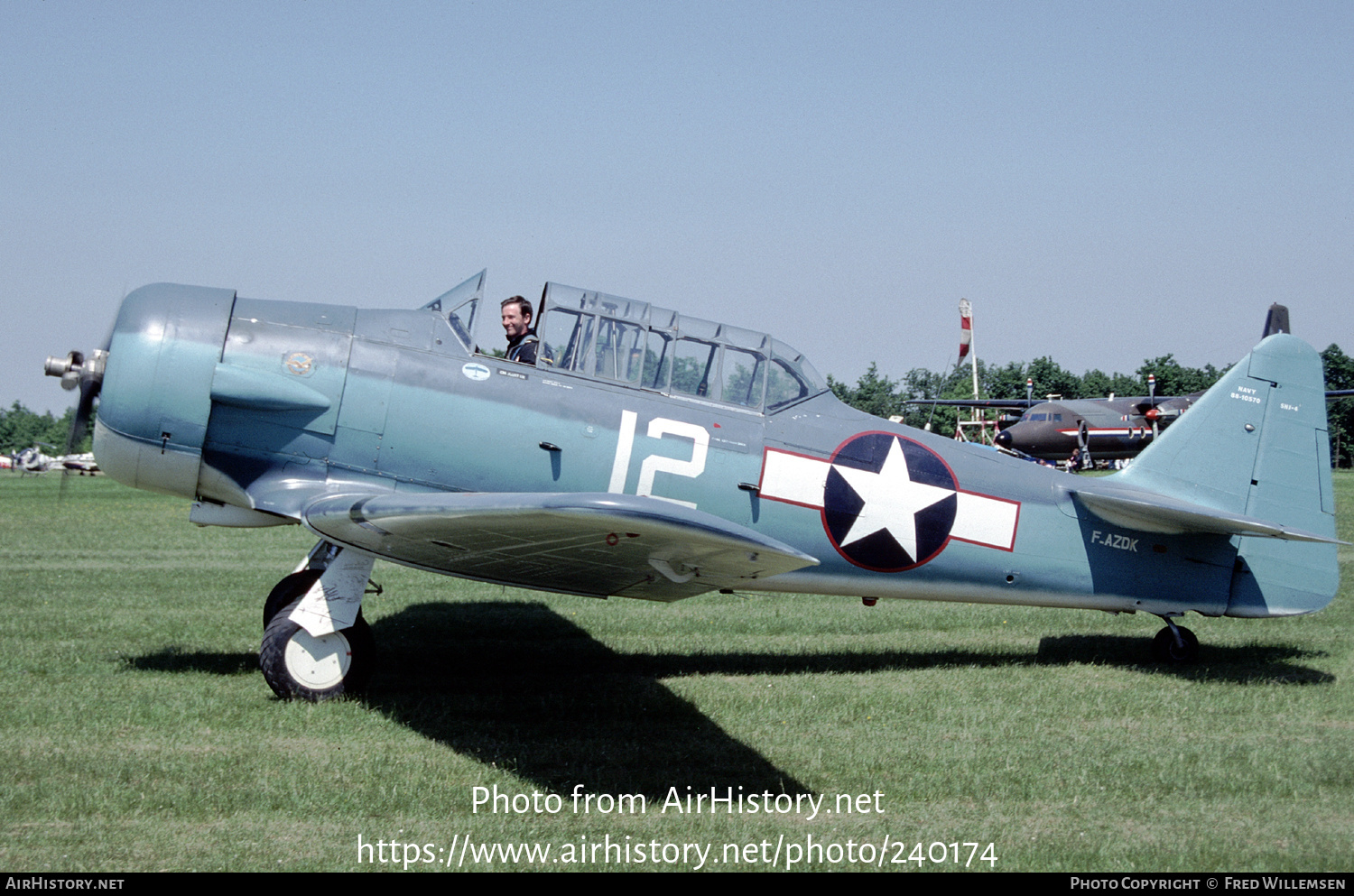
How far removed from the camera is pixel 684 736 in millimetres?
6016

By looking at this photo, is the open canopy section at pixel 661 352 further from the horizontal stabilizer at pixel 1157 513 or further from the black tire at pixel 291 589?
the black tire at pixel 291 589

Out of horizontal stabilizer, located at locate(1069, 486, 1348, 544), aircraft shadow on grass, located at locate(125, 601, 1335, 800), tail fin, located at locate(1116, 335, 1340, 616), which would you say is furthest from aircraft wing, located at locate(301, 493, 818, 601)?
tail fin, located at locate(1116, 335, 1340, 616)

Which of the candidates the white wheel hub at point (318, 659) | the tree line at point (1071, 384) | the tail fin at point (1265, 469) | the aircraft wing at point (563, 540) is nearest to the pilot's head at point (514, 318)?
the aircraft wing at point (563, 540)

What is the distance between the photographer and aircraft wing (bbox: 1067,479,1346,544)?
7.48 m

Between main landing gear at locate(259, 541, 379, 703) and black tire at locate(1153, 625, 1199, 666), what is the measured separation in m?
6.00

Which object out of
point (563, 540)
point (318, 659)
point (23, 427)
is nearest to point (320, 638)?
point (318, 659)

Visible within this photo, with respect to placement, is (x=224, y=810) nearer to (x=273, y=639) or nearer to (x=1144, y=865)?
(x=273, y=639)

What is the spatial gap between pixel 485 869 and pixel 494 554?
64.5 inches

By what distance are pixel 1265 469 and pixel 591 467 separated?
17.8 ft

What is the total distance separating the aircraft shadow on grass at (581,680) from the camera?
5473 millimetres

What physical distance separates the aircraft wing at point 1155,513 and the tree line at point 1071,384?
5088 centimetres

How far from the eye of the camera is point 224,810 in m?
4.66

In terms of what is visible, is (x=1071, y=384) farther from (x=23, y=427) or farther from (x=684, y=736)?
(x=23, y=427)

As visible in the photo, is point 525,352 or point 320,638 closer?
point 320,638
